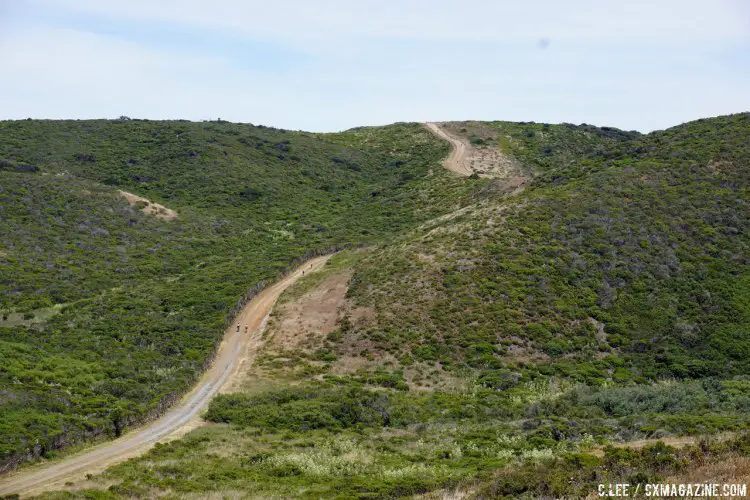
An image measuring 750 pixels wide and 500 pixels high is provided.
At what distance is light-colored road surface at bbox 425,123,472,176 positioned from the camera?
94.7 m

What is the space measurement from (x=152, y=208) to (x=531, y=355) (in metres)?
52.0

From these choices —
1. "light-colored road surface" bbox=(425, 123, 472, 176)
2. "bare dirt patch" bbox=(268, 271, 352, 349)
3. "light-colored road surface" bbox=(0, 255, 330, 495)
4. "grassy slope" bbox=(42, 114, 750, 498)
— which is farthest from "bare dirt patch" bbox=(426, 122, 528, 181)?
"light-colored road surface" bbox=(0, 255, 330, 495)

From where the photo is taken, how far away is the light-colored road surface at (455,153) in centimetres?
9471

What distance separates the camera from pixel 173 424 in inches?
1199

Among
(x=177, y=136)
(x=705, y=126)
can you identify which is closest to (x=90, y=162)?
(x=177, y=136)

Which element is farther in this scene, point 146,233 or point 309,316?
point 146,233

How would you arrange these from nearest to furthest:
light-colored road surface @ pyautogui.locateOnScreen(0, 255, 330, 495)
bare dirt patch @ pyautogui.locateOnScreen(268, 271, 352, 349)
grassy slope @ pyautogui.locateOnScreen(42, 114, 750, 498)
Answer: grassy slope @ pyautogui.locateOnScreen(42, 114, 750, 498) → light-colored road surface @ pyautogui.locateOnScreen(0, 255, 330, 495) → bare dirt patch @ pyautogui.locateOnScreen(268, 271, 352, 349)

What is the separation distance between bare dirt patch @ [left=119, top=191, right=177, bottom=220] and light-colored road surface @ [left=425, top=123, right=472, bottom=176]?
41.2 meters

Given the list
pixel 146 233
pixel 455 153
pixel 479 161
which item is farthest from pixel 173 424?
pixel 455 153

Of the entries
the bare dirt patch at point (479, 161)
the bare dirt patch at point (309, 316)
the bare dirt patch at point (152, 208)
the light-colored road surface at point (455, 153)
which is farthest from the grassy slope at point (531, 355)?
the bare dirt patch at point (152, 208)

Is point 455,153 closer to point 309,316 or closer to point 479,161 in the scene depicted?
point 479,161

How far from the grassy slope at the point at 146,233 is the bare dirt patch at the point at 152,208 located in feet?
4.89

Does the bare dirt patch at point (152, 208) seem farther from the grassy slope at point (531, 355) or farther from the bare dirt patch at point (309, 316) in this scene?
the bare dirt patch at point (309, 316)

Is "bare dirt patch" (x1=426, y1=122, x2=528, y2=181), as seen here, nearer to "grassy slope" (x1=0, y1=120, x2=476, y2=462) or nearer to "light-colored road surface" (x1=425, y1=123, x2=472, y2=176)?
"light-colored road surface" (x1=425, y1=123, x2=472, y2=176)
